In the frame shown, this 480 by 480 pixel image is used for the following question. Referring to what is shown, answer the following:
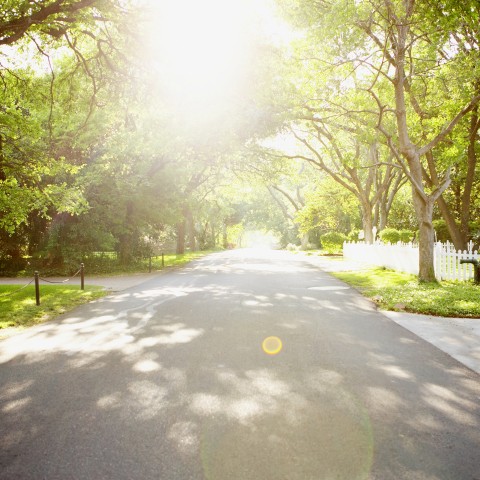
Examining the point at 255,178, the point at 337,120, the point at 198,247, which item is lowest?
the point at 198,247

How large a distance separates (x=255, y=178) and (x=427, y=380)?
28662mm

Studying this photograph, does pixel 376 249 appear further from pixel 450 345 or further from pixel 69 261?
pixel 450 345

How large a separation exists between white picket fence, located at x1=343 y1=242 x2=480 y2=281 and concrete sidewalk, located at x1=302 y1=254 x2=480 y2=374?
6.66 meters

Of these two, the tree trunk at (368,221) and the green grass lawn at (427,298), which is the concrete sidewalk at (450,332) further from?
the tree trunk at (368,221)

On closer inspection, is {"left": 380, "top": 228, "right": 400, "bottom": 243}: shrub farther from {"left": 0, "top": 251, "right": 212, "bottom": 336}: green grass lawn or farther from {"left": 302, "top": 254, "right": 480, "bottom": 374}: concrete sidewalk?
{"left": 0, "top": 251, "right": 212, "bottom": 336}: green grass lawn

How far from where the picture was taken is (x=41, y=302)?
12266 millimetres

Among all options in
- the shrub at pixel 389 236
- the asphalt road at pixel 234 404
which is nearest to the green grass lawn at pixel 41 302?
the asphalt road at pixel 234 404

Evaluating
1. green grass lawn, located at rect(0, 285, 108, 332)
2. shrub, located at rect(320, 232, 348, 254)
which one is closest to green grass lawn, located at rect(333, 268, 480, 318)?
green grass lawn, located at rect(0, 285, 108, 332)

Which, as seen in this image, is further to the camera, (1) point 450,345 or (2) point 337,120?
(2) point 337,120

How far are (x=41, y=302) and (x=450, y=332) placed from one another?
10448 mm

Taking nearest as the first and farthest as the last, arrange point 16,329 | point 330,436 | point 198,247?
point 330,436, point 16,329, point 198,247

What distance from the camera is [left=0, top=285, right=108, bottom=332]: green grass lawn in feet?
32.8

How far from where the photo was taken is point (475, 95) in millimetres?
16344

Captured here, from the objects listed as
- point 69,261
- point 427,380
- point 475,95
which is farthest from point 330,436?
point 69,261
